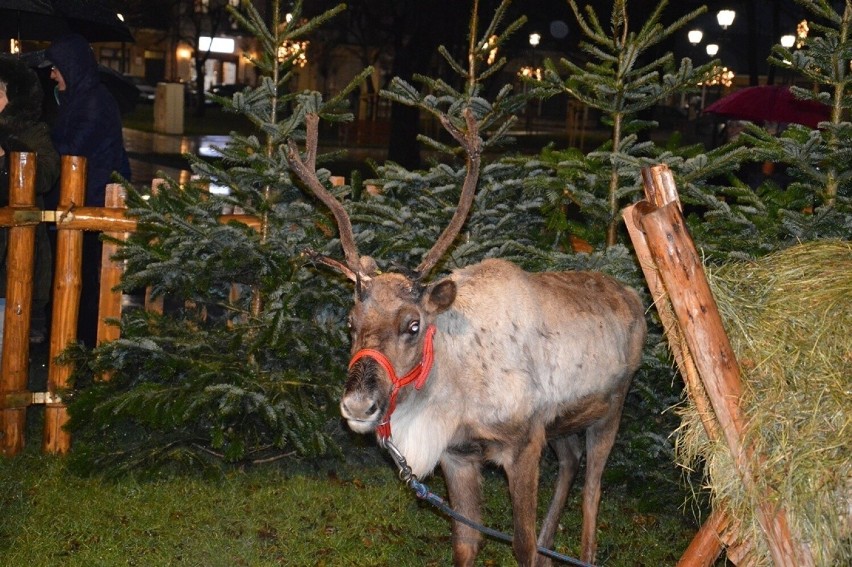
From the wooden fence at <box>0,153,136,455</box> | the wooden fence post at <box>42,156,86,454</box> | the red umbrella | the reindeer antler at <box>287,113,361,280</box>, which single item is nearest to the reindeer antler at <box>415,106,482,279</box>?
the reindeer antler at <box>287,113,361,280</box>

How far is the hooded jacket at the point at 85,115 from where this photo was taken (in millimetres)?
9031

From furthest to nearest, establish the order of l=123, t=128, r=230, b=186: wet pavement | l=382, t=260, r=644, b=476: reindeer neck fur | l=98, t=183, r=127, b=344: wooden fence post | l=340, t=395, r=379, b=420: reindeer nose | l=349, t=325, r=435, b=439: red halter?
l=123, t=128, r=230, b=186: wet pavement → l=98, t=183, r=127, b=344: wooden fence post → l=382, t=260, r=644, b=476: reindeer neck fur → l=349, t=325, r=435, b=439: red halter → l=340, t=395, r=379, b=420: reindeer nose

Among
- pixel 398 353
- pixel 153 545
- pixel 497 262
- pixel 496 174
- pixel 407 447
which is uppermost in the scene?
pixel 496 174

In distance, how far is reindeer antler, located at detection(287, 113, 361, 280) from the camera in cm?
569

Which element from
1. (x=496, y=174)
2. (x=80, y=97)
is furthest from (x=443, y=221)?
(x=80, y=97)

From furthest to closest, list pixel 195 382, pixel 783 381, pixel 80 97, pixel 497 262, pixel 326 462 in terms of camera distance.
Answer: pixel 80 97 < pixel 326 462 < pixel 195 382 < pixel 497 262 < pixel 783 381

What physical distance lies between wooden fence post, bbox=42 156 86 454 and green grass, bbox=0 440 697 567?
0.20 meters

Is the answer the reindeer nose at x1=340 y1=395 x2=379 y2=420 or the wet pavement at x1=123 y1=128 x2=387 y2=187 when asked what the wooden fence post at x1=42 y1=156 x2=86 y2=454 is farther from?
the wet pavement at x1=123 y1=128 x2=387 y2=187

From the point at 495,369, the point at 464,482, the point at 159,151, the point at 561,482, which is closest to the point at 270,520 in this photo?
the point at 464,482

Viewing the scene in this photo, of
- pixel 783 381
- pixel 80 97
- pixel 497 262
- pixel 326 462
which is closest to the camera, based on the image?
pixel 783 381

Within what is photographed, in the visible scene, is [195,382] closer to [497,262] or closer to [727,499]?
[497,262]

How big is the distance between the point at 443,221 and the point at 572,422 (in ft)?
7.18

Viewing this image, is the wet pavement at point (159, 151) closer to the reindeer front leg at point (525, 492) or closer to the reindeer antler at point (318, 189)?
the reindeer antler at point (318, 189)

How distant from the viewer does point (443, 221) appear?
7.86 metres
